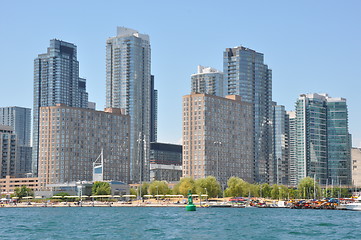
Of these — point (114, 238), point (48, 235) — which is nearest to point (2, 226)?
point (48, 235)

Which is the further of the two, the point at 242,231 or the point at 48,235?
the point at 242,231

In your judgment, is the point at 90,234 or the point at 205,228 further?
the point at 205,228

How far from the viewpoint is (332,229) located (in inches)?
5039

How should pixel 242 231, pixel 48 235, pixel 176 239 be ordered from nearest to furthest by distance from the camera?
pixel 176 239 < pixel 48 235 < pixel 242 231

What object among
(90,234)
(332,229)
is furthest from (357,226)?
(90,234)

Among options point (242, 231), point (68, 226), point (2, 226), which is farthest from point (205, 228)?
point (2, 226)

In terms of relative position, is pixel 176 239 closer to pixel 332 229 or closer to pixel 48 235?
pixel 48 235

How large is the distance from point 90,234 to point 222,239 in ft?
80.0

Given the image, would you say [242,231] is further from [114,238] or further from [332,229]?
[114,238]

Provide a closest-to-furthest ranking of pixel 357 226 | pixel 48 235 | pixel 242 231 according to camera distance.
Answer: pixel 48 235
pixel 242 231
pixel 357 226

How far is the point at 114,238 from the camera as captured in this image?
358ft

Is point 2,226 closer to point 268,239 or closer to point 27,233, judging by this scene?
point 27,233

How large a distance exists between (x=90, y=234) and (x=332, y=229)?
153 feet

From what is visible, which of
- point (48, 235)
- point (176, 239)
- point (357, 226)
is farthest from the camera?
point (357, 226)
